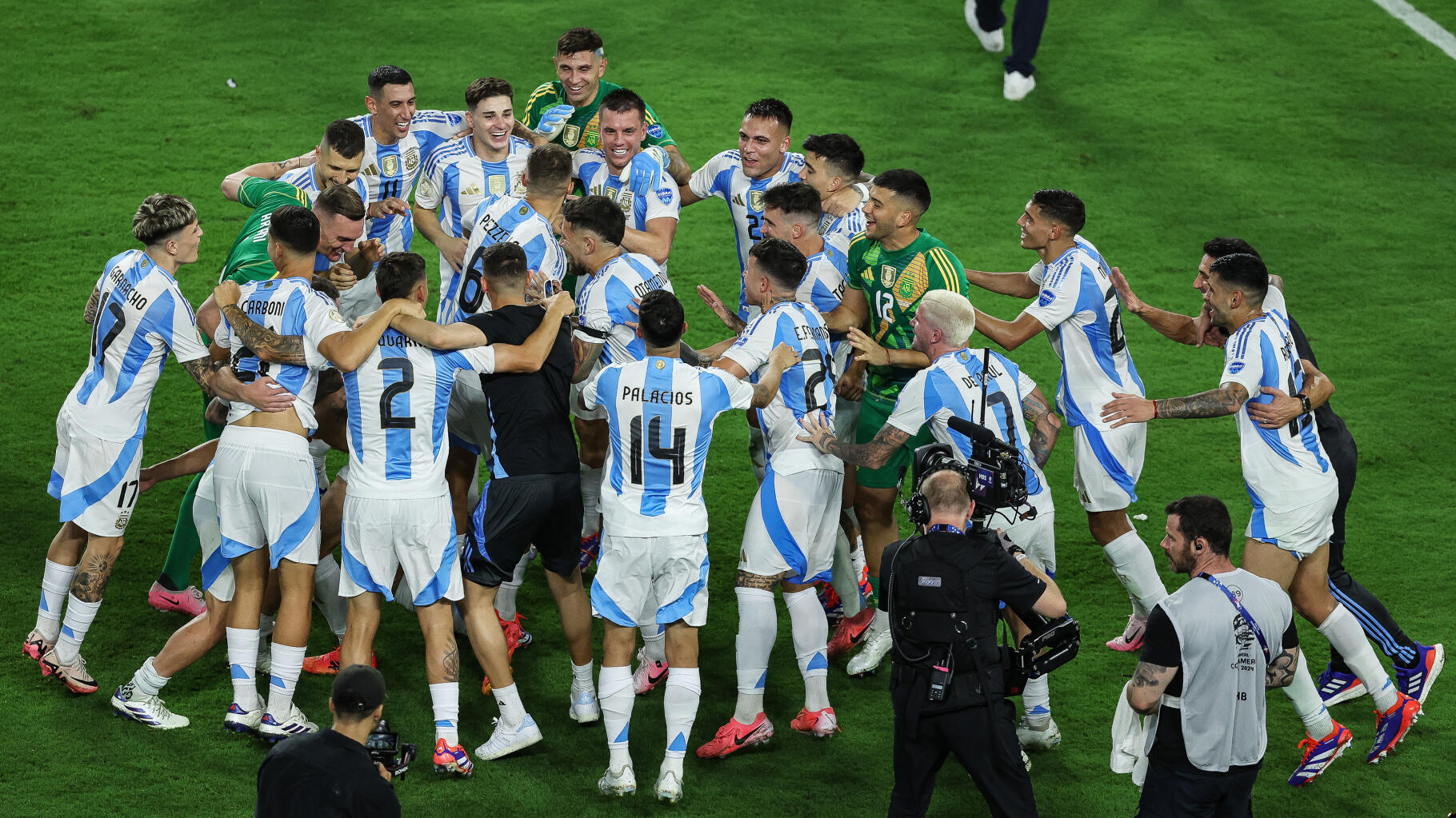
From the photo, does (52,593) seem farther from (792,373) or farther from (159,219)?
(792,373)

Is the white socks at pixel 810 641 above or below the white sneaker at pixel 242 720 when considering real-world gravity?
above

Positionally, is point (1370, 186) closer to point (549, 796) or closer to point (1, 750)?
point (549, 796)

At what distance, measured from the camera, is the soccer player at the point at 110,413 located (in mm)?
6102

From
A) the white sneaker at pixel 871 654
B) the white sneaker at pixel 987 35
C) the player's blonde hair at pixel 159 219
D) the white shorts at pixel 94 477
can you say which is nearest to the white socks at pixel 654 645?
the white sneaker at pixel 871 654

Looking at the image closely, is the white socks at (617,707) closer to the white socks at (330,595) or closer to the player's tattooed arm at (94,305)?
the white socks at (330,595)

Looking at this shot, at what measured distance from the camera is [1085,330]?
22.6 ft

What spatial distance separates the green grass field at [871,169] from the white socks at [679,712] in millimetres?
228

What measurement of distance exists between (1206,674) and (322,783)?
300 cm

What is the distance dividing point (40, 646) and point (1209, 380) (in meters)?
7.70

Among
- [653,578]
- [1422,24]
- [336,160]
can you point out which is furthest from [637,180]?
[1422,24]

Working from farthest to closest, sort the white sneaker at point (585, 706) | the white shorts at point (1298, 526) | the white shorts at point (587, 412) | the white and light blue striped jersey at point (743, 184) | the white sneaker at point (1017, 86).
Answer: the white sneaker at point (1017, 86) < the white and light blue striped jersey at point (743, 184) < the white shorts at point (587, 412) < the white sneaker at point (585, 706) < the white shorts at point (1298, 526)

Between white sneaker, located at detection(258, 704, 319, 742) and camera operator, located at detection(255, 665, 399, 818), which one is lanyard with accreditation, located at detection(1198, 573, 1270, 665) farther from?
white sneaker, located at detection(258, 704, 319, 742)

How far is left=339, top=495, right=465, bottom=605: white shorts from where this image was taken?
581 centimetres

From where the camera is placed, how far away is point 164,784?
18.5ft
